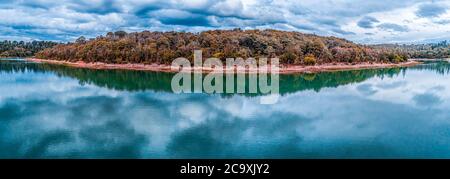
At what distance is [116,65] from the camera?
137ft

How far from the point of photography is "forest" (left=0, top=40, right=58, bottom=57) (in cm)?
6988

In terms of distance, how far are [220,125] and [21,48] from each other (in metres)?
72.6

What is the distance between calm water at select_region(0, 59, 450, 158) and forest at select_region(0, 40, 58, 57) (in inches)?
2193

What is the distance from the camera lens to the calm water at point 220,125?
33.0 ft

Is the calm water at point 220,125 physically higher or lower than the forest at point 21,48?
lower

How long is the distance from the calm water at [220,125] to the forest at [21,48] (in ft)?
183

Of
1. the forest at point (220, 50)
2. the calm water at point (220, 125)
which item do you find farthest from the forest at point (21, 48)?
the calm water at point (220, 125)

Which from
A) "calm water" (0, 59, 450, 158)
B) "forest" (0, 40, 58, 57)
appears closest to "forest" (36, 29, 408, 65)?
"calm water" (0, 59, 450, 158)

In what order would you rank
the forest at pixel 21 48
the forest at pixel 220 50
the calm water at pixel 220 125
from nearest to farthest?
the calm water at pixel 220 125 → the forest at pixel 220 50 → the forest at pixel 21 48

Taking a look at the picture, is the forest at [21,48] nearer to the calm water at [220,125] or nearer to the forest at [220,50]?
the forest at [220,50]

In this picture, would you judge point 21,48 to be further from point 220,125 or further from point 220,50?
point 220,125

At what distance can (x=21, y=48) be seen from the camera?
241 ft

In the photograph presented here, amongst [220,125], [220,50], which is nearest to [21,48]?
[220,50]
